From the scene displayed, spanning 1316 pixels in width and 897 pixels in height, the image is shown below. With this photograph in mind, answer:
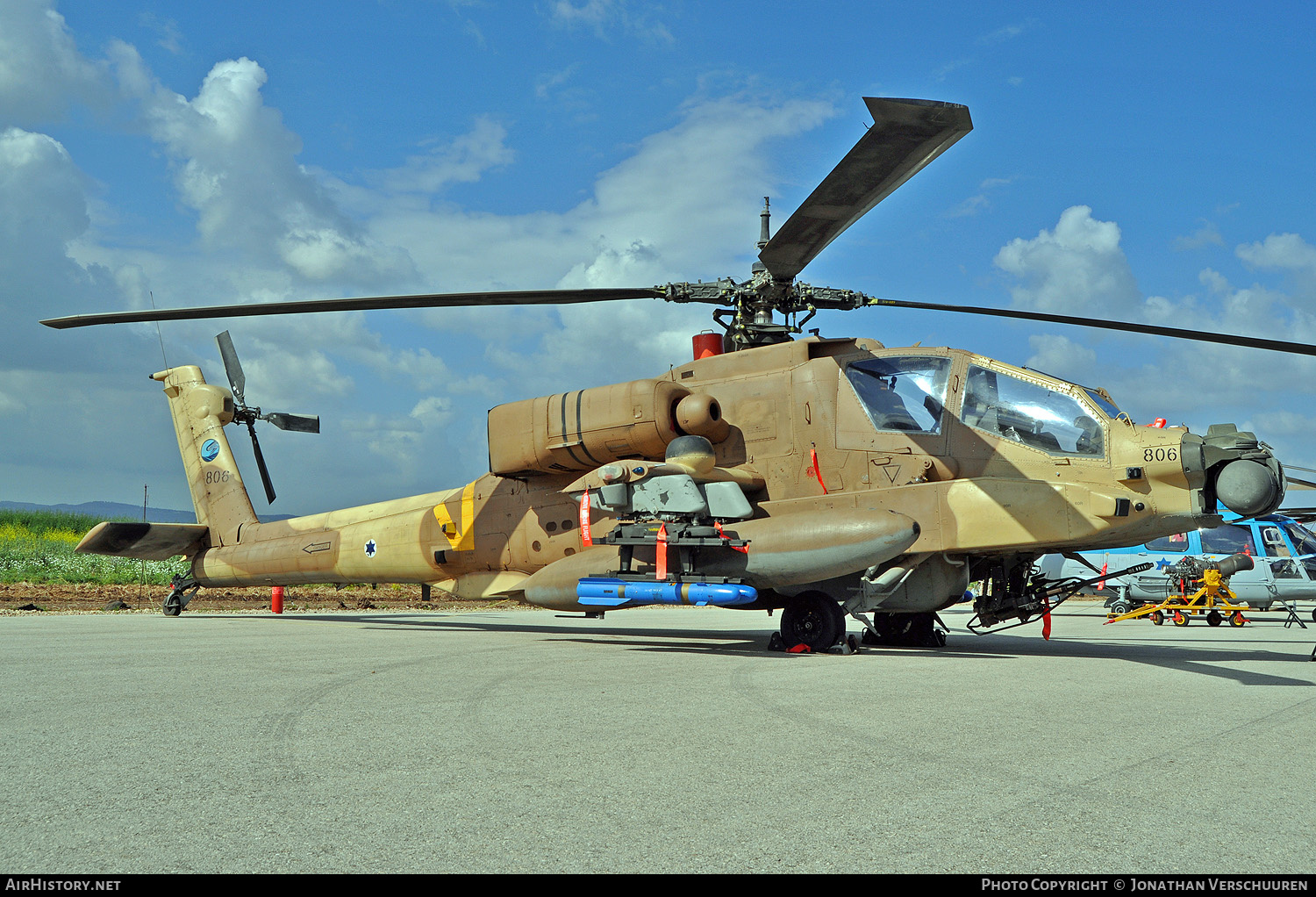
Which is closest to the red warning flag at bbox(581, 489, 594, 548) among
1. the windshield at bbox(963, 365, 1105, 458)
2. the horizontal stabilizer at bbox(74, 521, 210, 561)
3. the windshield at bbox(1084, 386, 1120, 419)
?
the windshield at bbox(963, 365, 1105, 458)

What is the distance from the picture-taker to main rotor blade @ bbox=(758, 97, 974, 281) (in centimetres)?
570

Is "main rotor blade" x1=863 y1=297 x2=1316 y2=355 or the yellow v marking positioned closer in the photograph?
"main rotor blade" x1=863 y1=297 x2=1316 y2=355

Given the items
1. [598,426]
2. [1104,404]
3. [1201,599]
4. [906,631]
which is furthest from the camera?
[1201,599]

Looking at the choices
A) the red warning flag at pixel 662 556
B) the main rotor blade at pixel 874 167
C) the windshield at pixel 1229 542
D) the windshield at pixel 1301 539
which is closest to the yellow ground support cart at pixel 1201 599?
the windshield at pixel 1229 542

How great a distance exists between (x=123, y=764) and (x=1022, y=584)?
9.00 metres

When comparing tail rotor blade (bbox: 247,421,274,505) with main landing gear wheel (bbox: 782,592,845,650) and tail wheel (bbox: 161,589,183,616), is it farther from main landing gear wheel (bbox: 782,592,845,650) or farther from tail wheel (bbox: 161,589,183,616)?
main landing gear wheel (bbox: 782,592,845,650)

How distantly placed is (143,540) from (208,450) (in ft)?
6.79

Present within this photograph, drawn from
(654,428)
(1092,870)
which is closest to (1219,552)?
(654,428)

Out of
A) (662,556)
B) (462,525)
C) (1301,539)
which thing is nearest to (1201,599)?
(1301,539)

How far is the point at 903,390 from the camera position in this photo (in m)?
9.92

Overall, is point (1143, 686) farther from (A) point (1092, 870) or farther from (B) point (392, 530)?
(B) point (392, 530)

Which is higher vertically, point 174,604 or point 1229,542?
point 1229,542

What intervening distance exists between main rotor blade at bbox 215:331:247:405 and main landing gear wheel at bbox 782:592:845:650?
11.4m

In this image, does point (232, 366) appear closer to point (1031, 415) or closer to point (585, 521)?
point (585, 521)
